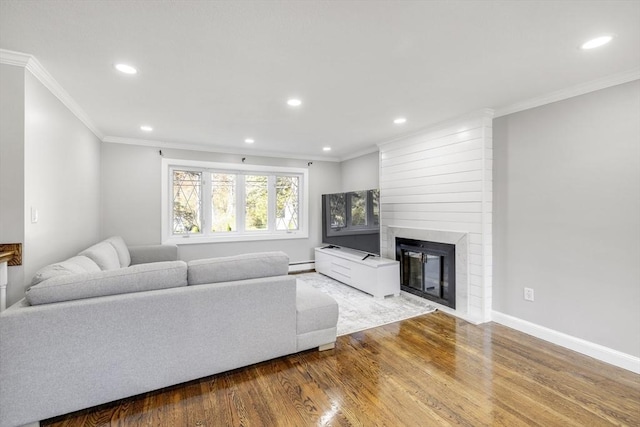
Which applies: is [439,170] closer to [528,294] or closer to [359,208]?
[359,208]

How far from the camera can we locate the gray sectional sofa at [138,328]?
1629 mm

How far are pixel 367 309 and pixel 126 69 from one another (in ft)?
11.1

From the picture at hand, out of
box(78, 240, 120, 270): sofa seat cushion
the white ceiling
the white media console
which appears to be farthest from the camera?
the white media console

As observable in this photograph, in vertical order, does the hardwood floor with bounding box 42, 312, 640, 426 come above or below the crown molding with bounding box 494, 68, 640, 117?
below

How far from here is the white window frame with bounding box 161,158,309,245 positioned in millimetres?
4699

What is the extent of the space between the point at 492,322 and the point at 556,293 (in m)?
0.73

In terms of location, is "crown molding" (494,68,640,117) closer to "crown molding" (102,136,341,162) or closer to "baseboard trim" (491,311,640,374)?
"baseboard trim" (491,311,640,374)

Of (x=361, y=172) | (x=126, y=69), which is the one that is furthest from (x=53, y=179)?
(x=361, y=172)

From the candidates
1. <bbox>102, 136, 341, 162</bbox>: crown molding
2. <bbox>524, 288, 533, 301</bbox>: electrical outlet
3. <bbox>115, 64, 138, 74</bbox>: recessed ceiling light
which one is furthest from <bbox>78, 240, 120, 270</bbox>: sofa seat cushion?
<bbox>524, 288, 533, 301</bbox>: electrical outlet

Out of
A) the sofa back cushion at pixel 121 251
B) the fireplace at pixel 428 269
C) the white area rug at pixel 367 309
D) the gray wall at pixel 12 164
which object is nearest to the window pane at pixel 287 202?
the white area rug at pixel 367 309

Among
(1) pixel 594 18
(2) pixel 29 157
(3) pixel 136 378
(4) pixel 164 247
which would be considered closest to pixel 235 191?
(4) pixel 164 247

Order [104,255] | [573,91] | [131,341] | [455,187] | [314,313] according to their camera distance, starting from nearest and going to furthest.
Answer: [131,341]
[314,313]
[573,91]
[104,255]
[455,187]

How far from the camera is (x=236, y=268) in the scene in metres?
2.23

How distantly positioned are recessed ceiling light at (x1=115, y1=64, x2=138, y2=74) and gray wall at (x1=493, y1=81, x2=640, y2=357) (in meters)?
3.50
